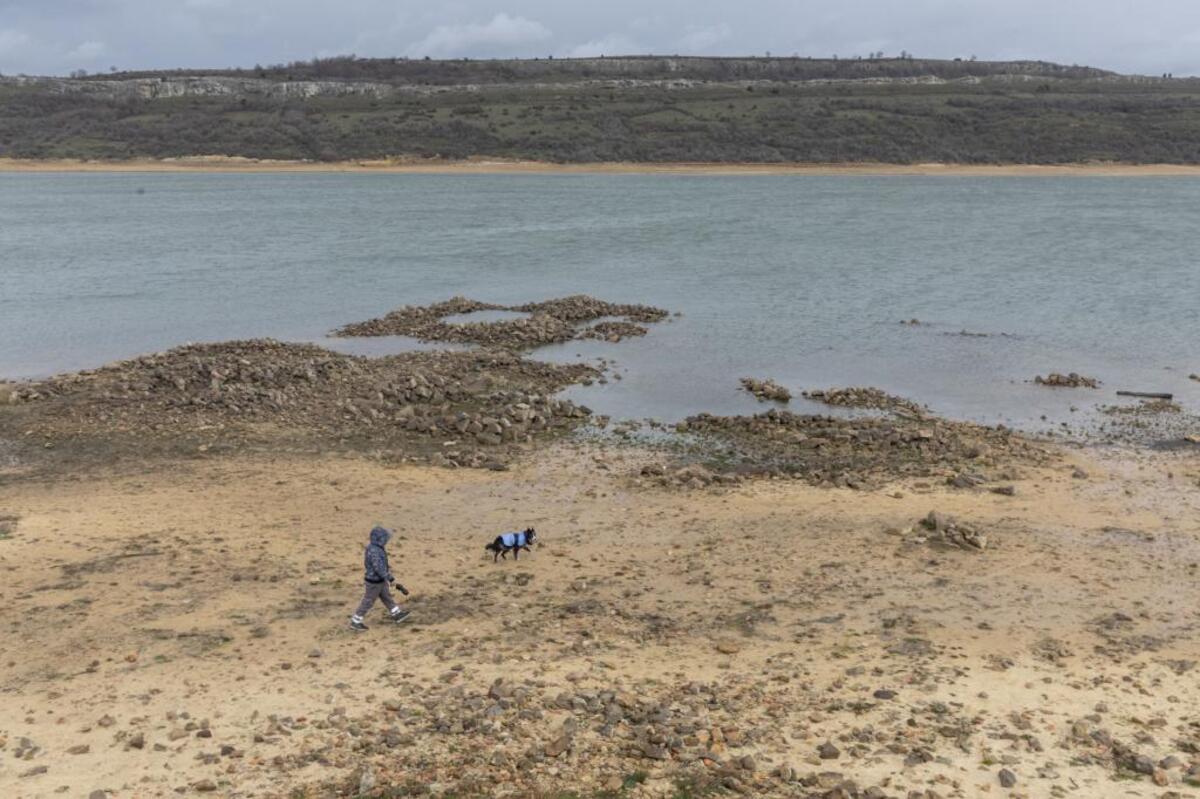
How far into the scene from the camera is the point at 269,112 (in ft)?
356

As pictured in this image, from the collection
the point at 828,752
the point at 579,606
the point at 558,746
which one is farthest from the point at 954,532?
the point at 558,746

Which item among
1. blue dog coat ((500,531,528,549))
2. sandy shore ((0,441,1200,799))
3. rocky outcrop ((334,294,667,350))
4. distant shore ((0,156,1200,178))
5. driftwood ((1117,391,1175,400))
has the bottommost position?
sandy shore ((0,441,1200,799))

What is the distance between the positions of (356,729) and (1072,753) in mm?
6178

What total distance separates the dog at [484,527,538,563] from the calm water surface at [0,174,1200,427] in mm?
7803

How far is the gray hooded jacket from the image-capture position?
1070 centimetres

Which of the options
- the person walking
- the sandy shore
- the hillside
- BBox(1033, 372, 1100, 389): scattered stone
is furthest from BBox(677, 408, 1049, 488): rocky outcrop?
the hillside

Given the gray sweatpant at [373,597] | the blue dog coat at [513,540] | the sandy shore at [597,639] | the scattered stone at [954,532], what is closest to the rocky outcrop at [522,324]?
the sandy shore at [597,639]

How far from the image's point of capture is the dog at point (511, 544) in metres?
12.6

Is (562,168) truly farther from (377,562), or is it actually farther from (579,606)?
(377,562)

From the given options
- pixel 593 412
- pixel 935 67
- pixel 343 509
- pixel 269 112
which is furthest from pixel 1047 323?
pixel 935 67

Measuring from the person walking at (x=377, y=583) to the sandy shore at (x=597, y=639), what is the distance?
0.24m

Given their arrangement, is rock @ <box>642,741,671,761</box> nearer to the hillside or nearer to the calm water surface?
the calm water surface

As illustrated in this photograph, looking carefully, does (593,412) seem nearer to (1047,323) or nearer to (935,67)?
(1047,323)

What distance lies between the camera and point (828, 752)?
8.25 m
